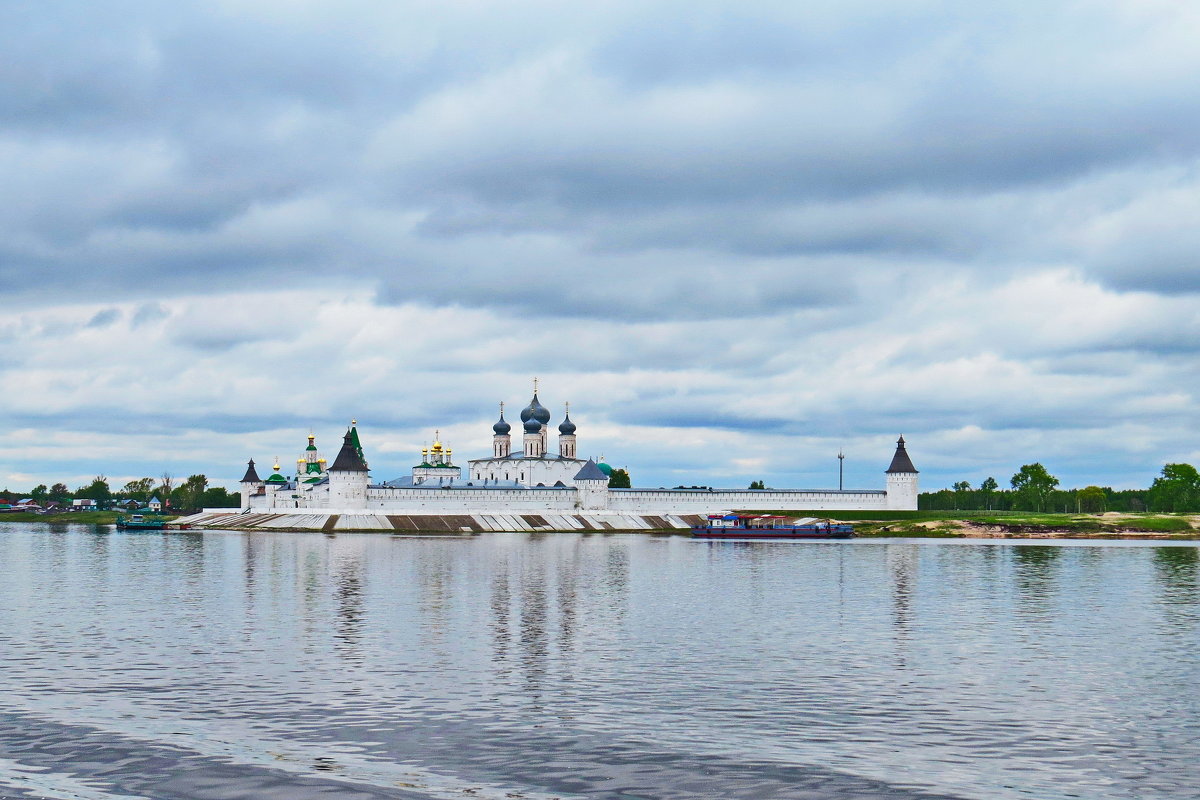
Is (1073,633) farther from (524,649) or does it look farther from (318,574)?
(318,574)

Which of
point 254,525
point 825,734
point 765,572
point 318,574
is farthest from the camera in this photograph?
point 254,525

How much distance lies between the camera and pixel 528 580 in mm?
45688

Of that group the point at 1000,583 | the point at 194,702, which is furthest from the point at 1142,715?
the point at 1000,583

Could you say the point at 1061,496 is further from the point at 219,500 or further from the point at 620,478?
the point at 219,500

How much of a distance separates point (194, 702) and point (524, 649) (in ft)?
26.7

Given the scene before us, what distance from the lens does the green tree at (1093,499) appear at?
153 meters

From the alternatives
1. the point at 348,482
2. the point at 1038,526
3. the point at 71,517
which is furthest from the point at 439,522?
the point at 71,517

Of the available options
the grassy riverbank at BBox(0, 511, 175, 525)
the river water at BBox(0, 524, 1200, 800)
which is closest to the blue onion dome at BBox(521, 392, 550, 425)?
the grassy riverbank at BBox(0, 511, 175, 525)

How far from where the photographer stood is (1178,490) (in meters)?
139

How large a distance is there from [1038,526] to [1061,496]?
54644 millimetres

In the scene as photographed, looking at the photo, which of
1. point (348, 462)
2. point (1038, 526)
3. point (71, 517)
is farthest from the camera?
point (71, 517)

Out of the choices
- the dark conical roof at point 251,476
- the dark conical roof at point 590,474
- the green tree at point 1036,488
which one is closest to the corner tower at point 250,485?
the dark conical roof at point 251,476

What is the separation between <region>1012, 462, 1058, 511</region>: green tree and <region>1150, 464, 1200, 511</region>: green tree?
12642 millimetres

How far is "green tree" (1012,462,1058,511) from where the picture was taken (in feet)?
491
